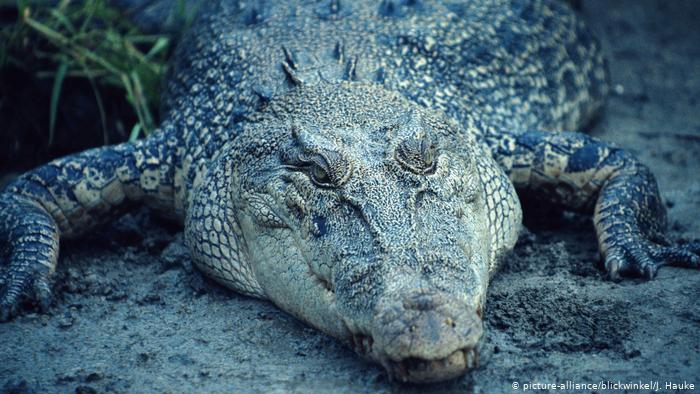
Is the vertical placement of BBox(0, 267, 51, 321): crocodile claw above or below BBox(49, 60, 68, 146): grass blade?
below

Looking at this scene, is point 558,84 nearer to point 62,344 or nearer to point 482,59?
point 482,59

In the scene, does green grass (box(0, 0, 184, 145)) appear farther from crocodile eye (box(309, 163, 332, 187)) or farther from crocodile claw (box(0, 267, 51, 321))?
crocodile eye (box(309, 163, 332, 187))

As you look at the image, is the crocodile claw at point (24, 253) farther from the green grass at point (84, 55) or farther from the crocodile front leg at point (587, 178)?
the crocodile front leg at point (587, 178)

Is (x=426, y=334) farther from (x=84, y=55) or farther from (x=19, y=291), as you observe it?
(x=84, y=55)

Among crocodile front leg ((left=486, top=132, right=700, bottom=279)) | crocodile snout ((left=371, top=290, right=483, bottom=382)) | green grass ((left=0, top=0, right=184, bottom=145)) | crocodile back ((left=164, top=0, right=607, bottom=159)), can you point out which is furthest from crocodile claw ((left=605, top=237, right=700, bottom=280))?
green grass ((left=0, top=0, right=184, bottom=145))

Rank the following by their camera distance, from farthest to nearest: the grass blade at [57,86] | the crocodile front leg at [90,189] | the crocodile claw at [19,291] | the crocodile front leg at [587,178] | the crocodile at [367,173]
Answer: the grass blade at [57,86]
the crocodile front leg at [90,189]
the crocodile front leg at [587,178]
the crocodile claw at [19,291]
the crocodile at [367,173]

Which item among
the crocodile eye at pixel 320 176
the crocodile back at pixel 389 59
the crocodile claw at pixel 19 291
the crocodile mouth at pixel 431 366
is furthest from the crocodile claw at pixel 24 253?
the crocodile mouth at pixel 431 366
